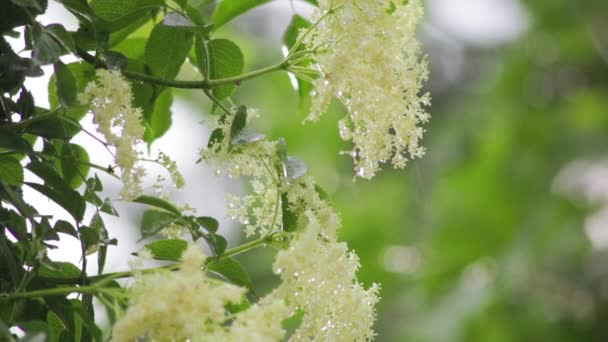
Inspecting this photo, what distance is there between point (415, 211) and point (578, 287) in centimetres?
67

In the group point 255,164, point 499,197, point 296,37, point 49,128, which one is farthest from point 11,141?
point 499,197

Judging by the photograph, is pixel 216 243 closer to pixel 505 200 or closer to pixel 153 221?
pixel 153 221

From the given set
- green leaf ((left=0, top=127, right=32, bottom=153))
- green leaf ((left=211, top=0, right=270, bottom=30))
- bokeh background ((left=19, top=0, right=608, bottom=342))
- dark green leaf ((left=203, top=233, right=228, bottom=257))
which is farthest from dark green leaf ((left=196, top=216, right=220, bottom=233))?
bokeh background ((left=19, top=0, right=608, bottom=342))

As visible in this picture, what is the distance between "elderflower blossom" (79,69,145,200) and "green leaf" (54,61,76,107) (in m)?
0.01

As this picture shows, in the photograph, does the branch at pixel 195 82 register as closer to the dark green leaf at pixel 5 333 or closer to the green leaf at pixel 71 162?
the green leaf at pixel 71 162

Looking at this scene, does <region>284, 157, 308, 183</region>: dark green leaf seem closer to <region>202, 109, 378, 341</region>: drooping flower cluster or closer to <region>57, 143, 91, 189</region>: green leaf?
<region>202, 109, 378, 341</region>: drooping flower cluster

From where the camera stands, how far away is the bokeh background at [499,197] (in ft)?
9.08

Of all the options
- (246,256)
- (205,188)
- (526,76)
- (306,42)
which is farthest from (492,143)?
(306,42)

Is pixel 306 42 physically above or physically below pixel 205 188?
below

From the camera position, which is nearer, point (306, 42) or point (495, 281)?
point (306, 42)

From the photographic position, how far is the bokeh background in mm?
2768

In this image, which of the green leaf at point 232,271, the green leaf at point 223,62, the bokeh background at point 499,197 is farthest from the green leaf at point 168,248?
the bokeh background at point 499,197

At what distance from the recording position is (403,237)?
3223mm

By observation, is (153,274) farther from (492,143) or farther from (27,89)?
(492,143)
